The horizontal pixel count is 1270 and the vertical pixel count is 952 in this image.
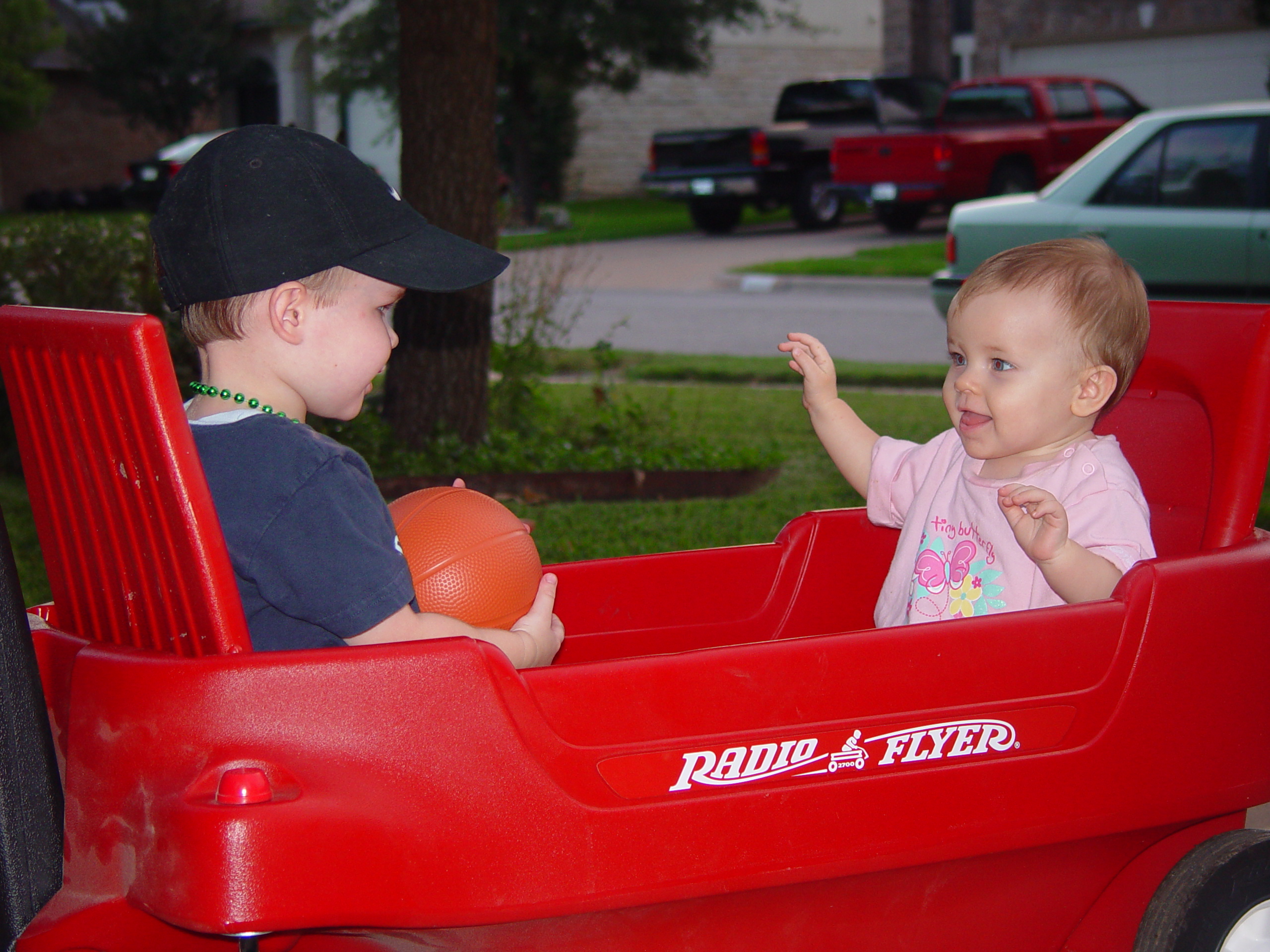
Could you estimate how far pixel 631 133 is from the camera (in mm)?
32719

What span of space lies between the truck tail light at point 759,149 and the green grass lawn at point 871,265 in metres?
4.13

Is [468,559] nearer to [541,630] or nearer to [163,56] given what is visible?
[541,630]

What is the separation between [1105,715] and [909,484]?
0.86 m

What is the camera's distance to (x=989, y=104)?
17.8 metres

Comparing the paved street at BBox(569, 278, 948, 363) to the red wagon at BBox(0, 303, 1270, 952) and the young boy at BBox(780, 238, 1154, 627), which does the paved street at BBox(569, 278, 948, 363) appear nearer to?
the young boy at BBox(780, 238, 1154, 627)

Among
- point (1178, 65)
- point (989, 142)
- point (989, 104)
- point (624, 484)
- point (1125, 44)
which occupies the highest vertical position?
point (1125, 44)

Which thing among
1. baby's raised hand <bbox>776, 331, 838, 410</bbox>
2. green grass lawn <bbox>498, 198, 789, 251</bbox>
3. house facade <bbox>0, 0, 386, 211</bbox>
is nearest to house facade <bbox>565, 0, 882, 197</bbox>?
green grass lawn <bbox>498, 198, 789, 251</bbox>

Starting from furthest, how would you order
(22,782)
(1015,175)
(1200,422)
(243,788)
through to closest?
1. (1015,175)
2. (1200,422)
3. (22,782)
4. (243,788)

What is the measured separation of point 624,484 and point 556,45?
18.5 m

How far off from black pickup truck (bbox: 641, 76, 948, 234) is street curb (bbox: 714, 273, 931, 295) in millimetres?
5333

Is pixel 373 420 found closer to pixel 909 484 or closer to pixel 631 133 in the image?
pixel 909 484

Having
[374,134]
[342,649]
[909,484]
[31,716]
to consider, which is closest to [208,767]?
[342,649]

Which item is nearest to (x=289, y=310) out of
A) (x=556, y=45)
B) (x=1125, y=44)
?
(x=556, y=45)

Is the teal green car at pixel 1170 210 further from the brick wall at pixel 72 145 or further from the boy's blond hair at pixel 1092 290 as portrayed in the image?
the brick wall at pixel 72 145
